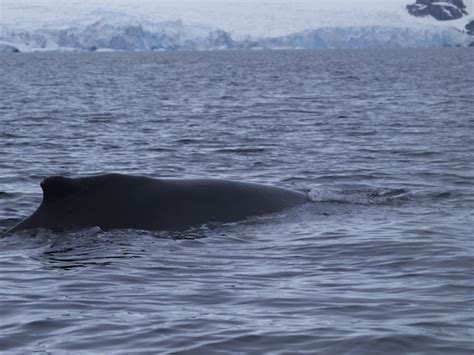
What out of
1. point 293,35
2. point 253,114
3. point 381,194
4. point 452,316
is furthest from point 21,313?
point 293,35

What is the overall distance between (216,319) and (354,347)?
1.25m

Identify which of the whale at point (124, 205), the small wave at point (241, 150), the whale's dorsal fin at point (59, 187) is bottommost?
the small wave at point (241, 150)

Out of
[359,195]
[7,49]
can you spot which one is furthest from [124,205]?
[7,49]

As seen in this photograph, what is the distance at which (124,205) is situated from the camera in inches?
440

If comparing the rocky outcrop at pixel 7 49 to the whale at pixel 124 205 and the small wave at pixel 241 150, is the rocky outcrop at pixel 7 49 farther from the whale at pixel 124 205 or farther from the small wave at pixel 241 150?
the whale at pixel 124 205

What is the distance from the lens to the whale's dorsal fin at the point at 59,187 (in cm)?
1093

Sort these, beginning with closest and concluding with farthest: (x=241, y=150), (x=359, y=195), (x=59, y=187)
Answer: (x=59, y=187), (x=359, y=195), (x=241, y=150)

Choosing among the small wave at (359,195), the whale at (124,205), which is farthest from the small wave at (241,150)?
the whale at (124,205)

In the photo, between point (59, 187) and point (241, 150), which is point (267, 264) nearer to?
point (59, 187)

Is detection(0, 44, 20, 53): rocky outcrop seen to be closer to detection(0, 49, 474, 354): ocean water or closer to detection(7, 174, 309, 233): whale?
detection(0, 49, 474, 354): ocean water

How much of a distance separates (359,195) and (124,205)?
4.62 meters

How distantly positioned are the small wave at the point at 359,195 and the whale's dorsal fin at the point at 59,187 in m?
3.73

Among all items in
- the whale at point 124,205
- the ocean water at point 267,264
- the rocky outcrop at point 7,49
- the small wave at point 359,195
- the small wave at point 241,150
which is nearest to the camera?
the ocean water at point 267,264

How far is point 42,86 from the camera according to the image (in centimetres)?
5903
